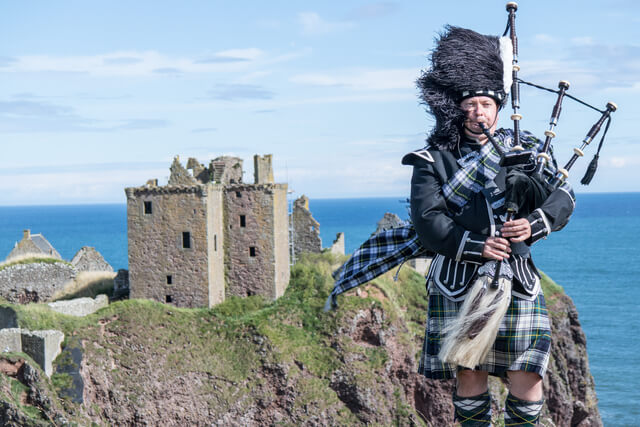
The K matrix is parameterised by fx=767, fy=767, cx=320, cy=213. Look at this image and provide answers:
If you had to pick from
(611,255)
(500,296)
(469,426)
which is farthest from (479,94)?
(611,255)

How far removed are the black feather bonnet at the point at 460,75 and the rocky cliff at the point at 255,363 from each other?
2680 cm

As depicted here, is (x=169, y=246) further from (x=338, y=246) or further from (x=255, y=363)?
(x=338, y=246)

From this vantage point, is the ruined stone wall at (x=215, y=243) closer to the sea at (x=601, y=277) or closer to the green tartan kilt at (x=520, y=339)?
the sea at (x=601, y=277)

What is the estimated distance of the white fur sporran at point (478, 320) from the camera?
645 centimetres

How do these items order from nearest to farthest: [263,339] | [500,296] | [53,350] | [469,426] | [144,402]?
[500,296] → [469,426] → [53,350] → [144,402] → [263,339]

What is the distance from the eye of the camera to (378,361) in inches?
1403

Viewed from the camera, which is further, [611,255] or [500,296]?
[611,255]

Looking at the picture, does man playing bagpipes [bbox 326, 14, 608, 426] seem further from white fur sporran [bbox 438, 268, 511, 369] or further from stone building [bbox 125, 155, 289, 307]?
stone building [bbox 125, 155, 289, 307]

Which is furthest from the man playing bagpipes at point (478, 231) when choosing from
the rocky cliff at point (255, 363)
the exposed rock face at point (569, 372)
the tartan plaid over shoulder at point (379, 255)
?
the exposed rock face at point (569, 372)

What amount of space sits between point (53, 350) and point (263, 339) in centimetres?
929

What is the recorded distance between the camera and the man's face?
22.9ft

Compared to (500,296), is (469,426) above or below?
below

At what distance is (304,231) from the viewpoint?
43125 millimetres

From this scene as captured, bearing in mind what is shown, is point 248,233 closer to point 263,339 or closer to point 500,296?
point 263,339
